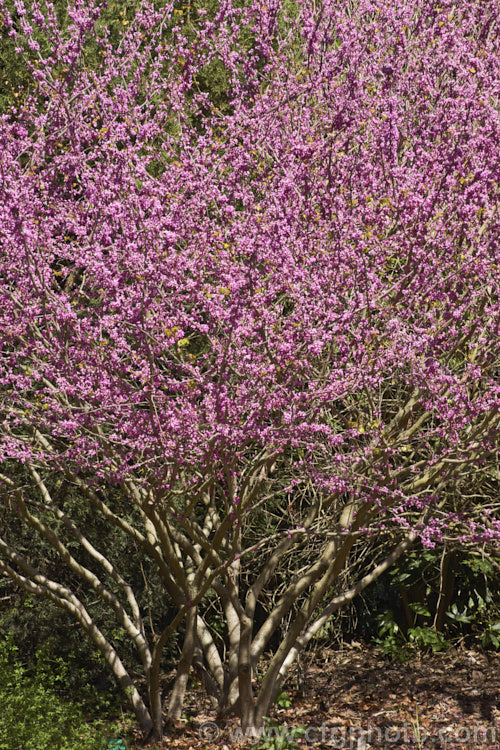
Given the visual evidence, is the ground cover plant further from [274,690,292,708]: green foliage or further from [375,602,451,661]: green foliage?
[375,602,451,661]: green foliage

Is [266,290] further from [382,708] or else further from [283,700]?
[382,708]

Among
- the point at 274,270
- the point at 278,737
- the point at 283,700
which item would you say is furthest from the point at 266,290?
the point at 283,700

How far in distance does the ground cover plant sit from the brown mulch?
0.35 meters

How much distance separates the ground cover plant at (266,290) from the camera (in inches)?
186

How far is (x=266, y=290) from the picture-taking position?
16.1 ft

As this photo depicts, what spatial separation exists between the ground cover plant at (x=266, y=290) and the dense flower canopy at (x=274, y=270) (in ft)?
0.08

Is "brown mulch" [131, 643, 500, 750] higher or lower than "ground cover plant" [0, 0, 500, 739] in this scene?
lower

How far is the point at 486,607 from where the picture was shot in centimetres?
795

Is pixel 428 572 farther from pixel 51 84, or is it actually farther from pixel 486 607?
pixel 51 84

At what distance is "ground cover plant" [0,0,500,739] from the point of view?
473 cm

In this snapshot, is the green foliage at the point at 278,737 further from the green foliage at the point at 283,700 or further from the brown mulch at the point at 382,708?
the green foliage at the point at 283,700

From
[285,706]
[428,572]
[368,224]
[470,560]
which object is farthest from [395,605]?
[368,224]

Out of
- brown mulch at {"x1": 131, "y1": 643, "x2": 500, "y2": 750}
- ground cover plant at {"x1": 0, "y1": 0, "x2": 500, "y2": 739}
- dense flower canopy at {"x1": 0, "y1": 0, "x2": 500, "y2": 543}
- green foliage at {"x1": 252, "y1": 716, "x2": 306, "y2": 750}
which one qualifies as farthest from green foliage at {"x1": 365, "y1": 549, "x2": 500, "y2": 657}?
green foliage at {"x1": 252, "y1": 716, "x2": 306, "y2": 750}

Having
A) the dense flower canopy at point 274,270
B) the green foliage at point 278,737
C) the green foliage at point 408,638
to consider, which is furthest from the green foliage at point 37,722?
the green foliage at point 408,638
